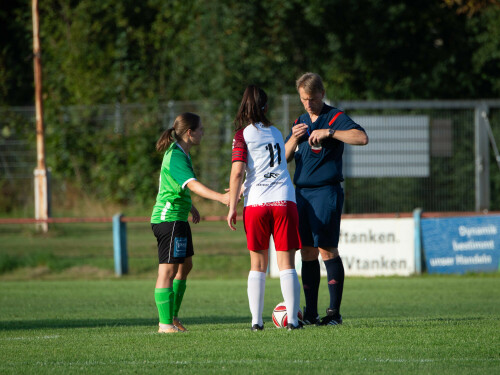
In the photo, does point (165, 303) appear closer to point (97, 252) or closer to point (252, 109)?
point (252, 109)

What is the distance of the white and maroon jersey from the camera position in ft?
21.6

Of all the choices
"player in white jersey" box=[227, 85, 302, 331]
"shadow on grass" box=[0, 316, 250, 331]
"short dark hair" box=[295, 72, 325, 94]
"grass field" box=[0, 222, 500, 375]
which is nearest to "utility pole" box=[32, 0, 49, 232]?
"grass field" box=[0, 222, 500, 375]

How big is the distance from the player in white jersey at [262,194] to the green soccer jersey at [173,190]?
0.56 m

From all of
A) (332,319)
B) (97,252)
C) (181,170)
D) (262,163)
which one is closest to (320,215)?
(262,163)

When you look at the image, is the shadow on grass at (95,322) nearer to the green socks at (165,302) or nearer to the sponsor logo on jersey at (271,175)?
the green socks at (165,302)

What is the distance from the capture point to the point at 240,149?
6566mm

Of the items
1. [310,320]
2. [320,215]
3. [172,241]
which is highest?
[320,215]

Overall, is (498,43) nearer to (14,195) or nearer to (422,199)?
(422,199)

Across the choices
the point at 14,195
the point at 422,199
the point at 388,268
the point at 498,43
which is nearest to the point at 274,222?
the point at 388,268

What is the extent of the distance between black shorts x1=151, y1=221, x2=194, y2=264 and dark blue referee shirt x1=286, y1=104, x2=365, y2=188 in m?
1.15

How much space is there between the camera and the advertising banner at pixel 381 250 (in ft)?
50.8

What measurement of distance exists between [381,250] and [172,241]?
363 inches

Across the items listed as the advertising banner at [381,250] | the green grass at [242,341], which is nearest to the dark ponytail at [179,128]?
the green grass at [242,341]

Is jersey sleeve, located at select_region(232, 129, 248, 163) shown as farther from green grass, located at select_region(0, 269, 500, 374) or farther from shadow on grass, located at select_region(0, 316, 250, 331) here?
shadow on grass, located at select_region(0, 316, 250, 331)
